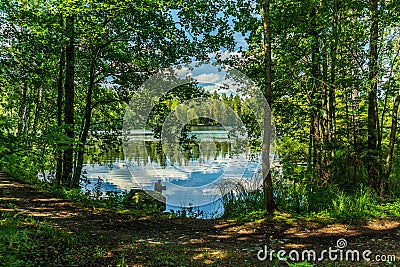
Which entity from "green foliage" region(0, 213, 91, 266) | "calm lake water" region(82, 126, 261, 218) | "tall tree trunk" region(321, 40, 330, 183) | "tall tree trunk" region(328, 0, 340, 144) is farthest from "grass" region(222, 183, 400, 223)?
"green foliage" region(0, 213, 91, 266)

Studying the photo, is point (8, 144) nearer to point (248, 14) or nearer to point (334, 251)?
point (334, 251)

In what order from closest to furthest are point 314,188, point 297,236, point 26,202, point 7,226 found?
point 7,226 → point 297,236 → point 26,202 → point 314,188

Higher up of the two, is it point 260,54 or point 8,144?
point 260,54

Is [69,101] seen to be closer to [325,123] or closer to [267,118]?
[267,118]

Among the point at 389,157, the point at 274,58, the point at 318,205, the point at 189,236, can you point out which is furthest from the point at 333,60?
the point at 189,236

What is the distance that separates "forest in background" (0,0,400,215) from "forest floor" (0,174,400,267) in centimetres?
86

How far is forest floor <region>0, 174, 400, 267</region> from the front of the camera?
147 inches

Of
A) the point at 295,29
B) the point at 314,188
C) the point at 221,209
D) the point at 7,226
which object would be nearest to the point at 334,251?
the point at 314,188

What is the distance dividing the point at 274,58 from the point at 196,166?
389 cm

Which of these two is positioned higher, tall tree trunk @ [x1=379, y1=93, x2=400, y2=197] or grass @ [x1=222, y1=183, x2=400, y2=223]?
tall tree trunk @ [x1=379, y1=93, x2=400, y2=197]

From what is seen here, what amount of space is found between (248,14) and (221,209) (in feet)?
15.0

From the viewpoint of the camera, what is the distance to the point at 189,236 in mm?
4969

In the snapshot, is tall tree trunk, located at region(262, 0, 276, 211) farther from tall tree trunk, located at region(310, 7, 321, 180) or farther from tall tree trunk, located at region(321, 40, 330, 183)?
tall tree trunk, located at region(321, 40, 330, 183)

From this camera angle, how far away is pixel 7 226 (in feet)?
13.1
